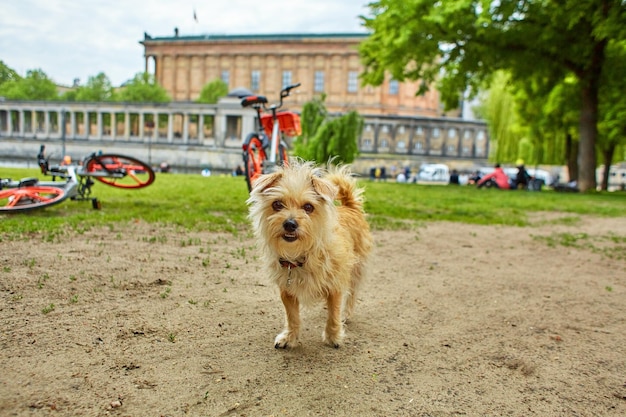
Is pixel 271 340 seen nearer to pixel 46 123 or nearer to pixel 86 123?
pixel 86 123

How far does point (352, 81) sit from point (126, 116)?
38.9 metres

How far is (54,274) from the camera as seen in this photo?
4738mm

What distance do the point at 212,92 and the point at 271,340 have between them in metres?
80.5

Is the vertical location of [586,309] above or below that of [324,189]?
below

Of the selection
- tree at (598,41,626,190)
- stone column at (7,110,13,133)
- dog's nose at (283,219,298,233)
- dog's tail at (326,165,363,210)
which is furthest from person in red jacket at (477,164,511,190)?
stone column at (7,110,13,133)

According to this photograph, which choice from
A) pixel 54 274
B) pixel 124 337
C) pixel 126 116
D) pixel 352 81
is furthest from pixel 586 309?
pixel 352 81

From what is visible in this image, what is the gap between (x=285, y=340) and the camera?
3.64 metres

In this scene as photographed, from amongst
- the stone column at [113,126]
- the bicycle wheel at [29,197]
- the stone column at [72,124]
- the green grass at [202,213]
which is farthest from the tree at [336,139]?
the stone column at [72,124]

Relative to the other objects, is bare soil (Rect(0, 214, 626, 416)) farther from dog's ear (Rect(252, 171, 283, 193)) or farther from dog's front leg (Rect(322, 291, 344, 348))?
dog's ear (Rect(252, 171, 283, 193))

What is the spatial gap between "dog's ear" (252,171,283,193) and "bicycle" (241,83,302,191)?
21.5 ft

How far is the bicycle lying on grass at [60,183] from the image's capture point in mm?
8133

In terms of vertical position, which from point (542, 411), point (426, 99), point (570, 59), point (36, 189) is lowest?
point (542, 411)

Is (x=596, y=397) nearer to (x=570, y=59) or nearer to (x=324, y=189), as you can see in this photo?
(x=324, y=189)

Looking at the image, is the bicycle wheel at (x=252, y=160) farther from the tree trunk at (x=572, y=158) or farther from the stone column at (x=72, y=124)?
the stone column at (x=72, y=124)
